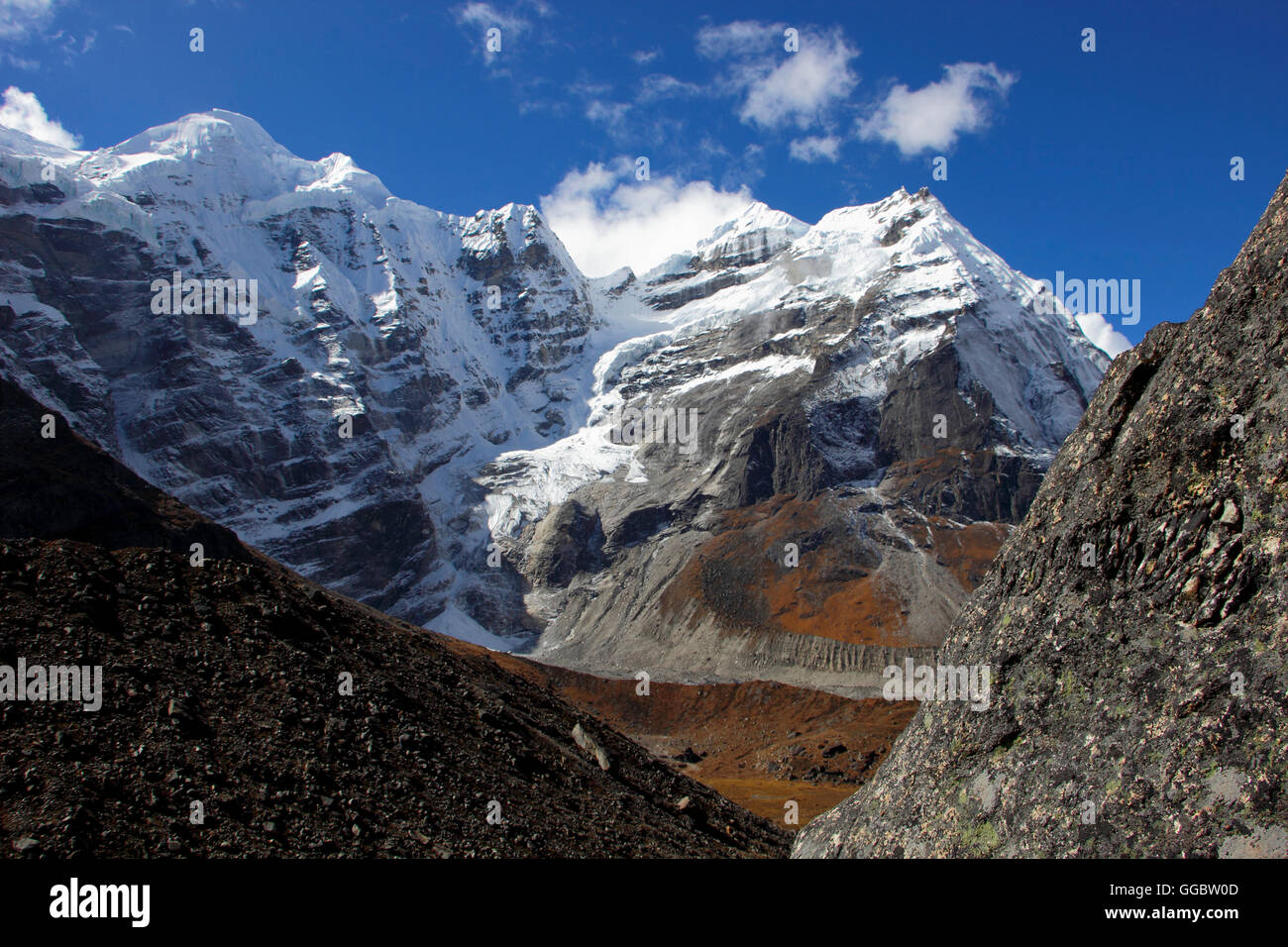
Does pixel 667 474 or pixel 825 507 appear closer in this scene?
pixel 825 507

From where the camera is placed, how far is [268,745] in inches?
745

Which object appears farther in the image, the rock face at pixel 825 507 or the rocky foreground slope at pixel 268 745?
the rock face at pixel 825 507

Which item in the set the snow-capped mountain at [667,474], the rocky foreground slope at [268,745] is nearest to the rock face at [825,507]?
the snow-capped mountain at [667,474]

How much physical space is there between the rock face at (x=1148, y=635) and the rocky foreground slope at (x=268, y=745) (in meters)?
10.6

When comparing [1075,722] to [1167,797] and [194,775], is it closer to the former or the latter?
[1167,797]

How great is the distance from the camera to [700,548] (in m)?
157

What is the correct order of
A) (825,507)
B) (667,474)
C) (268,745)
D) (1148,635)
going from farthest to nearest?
(667,474) < (825,507) < (268,745) < (1148,635)

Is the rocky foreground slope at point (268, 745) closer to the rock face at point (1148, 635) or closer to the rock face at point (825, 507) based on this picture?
the rock face at point (1148, 635)

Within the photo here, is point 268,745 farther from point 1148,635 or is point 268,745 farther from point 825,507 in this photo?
point 825,507

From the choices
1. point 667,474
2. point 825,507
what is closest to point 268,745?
point 825,507

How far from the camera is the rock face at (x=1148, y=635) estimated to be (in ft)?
34.0

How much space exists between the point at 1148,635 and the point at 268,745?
660 inches
